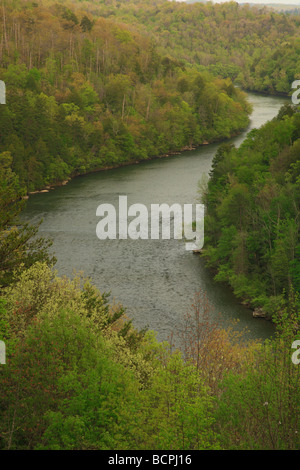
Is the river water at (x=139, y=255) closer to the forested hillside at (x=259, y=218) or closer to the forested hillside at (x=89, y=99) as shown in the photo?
the forested hillside at (x=259, y=218)

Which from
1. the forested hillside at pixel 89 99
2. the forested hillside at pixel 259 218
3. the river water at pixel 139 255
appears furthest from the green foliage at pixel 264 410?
the forested hillside at pixel 89 99

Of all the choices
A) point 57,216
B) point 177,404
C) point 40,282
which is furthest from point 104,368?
point 57,216

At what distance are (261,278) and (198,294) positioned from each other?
5782 millimetres

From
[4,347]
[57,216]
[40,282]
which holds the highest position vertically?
[4,347]

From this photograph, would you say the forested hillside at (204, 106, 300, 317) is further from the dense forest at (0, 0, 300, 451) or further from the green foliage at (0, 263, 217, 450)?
the green foliage at (0, 263, 217, 450)

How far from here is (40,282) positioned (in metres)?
23.1

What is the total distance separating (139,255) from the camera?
4691 cm

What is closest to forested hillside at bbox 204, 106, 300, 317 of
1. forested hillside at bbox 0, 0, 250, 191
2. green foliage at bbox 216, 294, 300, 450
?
green foliage at bbox 216, 294, 300, 450

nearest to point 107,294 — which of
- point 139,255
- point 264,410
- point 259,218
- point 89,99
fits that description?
point 264,410

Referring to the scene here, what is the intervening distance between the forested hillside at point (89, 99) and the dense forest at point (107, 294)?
11.2 inches

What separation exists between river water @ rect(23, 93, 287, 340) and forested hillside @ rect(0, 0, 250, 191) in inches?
265

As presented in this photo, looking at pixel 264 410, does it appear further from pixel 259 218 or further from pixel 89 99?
pixel 89 99

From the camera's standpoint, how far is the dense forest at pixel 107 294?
1434cm
